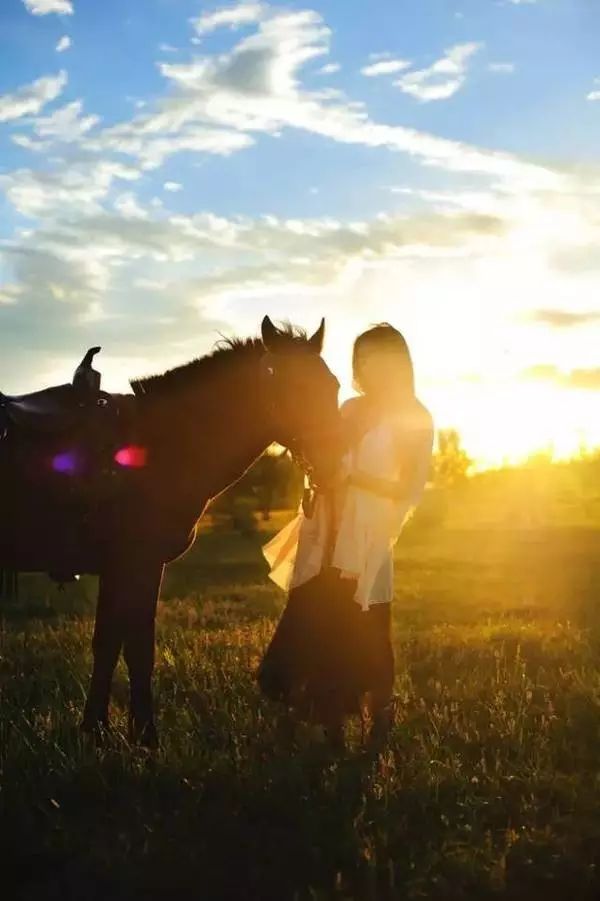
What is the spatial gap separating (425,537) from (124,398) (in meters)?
42.5

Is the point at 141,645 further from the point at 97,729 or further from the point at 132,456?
the point at 132,456

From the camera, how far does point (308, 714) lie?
19.1 feet

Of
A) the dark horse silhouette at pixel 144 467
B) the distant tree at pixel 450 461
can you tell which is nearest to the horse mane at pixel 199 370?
the dark horse silhouette at pixel 144 467

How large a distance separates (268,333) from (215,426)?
865 mm

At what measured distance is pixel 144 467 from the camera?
586cm

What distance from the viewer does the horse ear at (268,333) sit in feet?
17.8

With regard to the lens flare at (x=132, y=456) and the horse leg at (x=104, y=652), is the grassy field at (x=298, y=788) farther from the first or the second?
the lens flare at (x=132, y=456)

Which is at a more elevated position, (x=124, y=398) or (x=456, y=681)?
(x=124, y=398)

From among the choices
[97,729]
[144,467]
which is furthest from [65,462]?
[97,729]

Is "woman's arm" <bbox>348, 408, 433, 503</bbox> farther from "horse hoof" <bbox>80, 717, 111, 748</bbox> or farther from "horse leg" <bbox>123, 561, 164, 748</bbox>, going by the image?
"horse hoof" <bbox>80, 717, 111, 748</bbox>

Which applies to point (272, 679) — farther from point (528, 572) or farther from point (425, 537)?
point (425, 537)

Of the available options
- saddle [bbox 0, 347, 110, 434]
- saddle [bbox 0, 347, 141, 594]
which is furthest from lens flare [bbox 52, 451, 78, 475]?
saddle [bbox 0, 347, 110, 434]

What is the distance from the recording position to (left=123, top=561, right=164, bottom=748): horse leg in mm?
5664

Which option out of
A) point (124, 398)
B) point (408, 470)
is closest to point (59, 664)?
point (124, 398)
